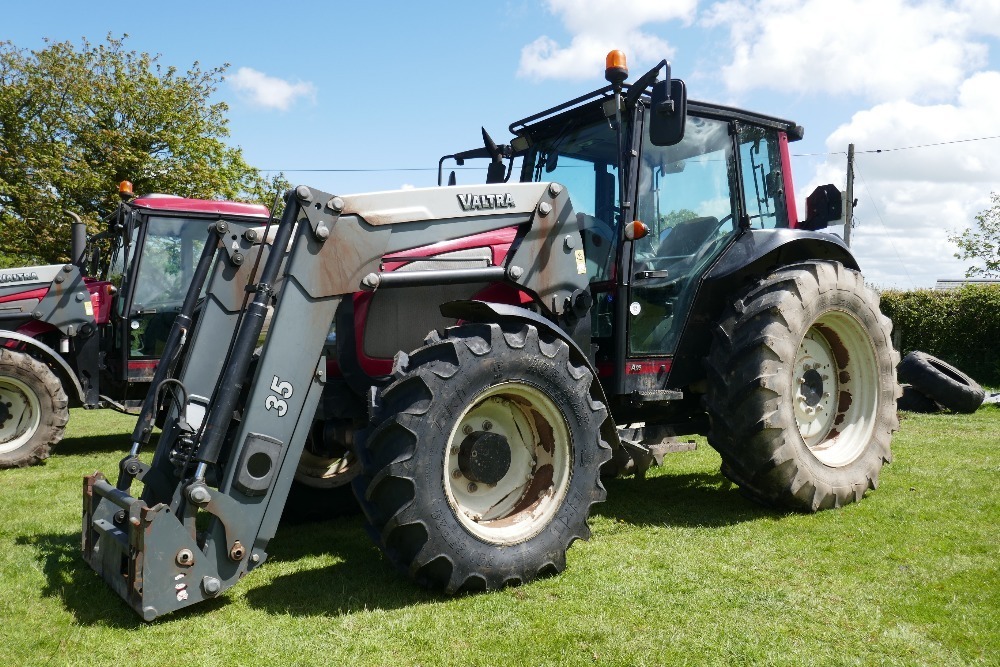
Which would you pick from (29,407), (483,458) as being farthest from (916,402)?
(29,407)

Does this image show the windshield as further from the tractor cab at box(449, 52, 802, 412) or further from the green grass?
the tractor cab at box(449, 52, 802, 412)

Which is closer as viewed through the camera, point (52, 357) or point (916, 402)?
point (52, 357)

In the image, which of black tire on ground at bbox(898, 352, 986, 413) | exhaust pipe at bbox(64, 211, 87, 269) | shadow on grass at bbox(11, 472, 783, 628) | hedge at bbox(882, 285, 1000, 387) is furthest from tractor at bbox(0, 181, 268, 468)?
hedge at bbox(882, 285, 1000, 387)

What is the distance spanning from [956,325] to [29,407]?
53.3 feet

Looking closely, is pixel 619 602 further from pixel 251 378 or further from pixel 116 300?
pixel 116 300

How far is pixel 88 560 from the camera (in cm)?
400

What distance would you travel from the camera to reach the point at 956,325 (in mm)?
16516

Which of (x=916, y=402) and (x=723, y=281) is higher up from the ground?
(x=723, y=281)

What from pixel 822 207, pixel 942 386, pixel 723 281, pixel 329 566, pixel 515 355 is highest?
pixel 822 207

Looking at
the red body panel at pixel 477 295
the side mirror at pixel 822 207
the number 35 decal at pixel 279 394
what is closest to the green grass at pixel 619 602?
the number 35 decal at pixel 279 394

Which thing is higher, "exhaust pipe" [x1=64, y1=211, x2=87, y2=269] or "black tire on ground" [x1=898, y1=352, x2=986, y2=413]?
"exhaust pipe" [x1=64, y1=211, x2=87, y2=269]

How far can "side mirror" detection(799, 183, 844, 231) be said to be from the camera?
20.2 feet

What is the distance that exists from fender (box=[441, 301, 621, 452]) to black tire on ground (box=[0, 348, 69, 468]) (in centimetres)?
566

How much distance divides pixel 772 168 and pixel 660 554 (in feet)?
10.2
